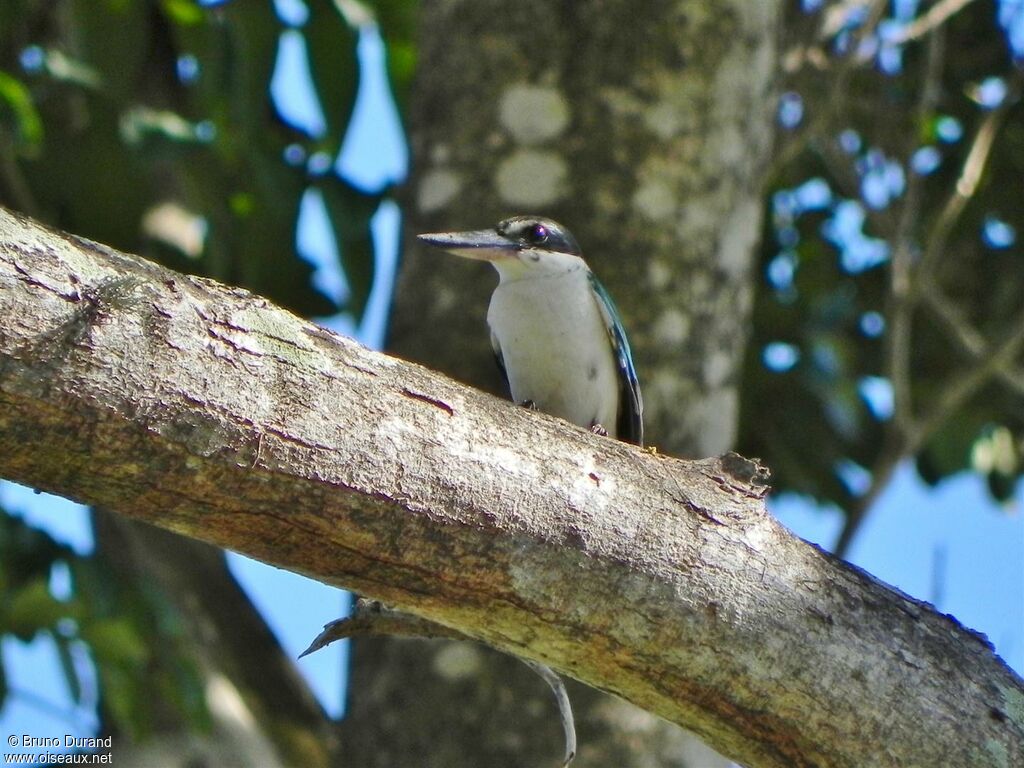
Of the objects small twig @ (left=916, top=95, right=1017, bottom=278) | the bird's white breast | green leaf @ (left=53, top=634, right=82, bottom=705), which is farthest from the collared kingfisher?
green leaf @ (left=53, top=634, right=82, bottom=705)

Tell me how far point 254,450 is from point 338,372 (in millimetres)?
215

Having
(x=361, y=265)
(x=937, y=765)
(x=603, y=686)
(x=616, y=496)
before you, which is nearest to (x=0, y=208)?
(x=616, y=496)

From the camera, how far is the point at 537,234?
4.86m

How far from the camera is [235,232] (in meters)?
6.25

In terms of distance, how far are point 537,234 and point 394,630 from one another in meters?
2.08

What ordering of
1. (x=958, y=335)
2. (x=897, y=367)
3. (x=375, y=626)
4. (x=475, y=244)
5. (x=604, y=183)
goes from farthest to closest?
(x=958, y=335) < (x=897, y=367) < (x=604, y=183) < (x=475, y=244) < (x=375, y=626)

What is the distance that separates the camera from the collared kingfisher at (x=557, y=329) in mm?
4840

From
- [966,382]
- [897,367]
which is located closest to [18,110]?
[897,367]

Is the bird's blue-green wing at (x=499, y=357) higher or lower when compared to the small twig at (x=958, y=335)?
lower

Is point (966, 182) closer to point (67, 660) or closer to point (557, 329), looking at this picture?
point (557, 329)

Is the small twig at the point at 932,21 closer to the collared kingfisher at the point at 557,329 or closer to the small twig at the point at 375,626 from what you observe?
the collared kingfisher at the point at 557,329

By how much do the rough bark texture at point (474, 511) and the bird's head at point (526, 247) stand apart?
216 centimetres

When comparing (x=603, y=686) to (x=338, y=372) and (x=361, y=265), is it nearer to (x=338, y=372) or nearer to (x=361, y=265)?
(x=338, y=372)

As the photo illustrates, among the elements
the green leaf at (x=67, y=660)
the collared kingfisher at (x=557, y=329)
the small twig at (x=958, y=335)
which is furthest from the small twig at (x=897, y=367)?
the green leaf at (x=67, y=660)
